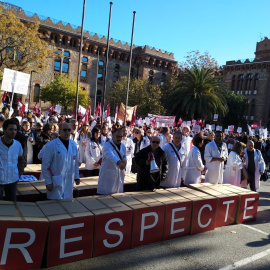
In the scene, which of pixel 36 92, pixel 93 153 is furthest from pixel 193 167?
pixel 36 92

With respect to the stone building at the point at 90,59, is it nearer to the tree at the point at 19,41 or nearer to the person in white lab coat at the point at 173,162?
the tree at the point at 19,41

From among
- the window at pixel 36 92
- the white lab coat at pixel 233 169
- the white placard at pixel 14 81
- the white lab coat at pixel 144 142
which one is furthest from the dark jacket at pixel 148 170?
the window at pixel 36 92

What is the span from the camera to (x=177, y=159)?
19.7 feet

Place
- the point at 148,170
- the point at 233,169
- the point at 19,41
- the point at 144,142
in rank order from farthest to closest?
the point at 19,41
the point at 144,142
the point at 233,169
the point at 148,170

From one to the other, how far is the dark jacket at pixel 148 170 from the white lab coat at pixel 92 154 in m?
1.72

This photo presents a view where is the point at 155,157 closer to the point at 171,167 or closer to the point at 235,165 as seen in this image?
the point at 171,167

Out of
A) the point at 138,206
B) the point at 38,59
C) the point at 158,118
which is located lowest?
the point at 138,206

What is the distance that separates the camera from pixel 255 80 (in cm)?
5147

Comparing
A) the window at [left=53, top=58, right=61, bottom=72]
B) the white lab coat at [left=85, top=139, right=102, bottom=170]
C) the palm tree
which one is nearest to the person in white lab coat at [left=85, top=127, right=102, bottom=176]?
the white lab coat at [left=85, top=139, right=102, bottom=170]

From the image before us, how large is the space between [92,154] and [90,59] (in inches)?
1569

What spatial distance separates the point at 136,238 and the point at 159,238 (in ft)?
1.56

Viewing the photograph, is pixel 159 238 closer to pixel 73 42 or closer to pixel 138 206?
pixel 138 206

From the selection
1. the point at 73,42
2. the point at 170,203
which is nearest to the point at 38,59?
the point at 73,42

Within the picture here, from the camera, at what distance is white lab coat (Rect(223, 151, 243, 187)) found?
7.18 meters
